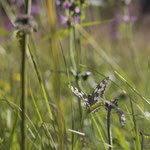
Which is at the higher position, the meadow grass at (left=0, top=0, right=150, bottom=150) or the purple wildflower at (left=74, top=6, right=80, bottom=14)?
the purple wildflower at (left=74, top=6, right=80, bottom=14)

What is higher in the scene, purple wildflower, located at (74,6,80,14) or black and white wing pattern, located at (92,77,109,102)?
purple wildflower, located at (74,6,80,14)

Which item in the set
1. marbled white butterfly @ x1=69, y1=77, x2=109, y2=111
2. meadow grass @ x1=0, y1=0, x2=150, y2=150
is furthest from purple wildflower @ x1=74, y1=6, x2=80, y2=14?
marbled white butterfly @ x1=69, y1=77, x2=109, y2=111

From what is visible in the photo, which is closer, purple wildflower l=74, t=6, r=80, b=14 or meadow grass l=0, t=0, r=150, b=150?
meadow grass l=0, t=0, r=150, b=150

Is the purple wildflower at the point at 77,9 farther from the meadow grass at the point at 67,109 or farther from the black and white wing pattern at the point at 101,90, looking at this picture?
the black and white wing pattern at the point at 101,90

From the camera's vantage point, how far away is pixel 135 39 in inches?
167

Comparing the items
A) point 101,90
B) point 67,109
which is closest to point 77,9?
point 101,90

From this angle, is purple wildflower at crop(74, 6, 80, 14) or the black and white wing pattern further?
purple wildflower at crop(74, 6, 80, 14)

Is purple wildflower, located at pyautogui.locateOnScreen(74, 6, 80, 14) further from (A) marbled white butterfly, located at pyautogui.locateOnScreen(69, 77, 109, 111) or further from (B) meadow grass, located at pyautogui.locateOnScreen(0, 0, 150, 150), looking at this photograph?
(A) marbled white butterfly, located at pyautogui.locateOnScreen(69, 77, 109, 111)

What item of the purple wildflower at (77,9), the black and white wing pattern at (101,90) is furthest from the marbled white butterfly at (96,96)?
the purple wildflower at (77,9)

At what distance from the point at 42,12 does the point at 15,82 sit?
53cm

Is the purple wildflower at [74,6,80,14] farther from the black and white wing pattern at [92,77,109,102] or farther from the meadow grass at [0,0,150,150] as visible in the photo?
the black and white wing pattern at [92,77,109,102]

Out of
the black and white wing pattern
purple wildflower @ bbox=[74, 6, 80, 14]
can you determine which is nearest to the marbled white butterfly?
the black and white wing pattern

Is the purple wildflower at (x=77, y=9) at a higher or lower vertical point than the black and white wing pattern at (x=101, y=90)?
higher

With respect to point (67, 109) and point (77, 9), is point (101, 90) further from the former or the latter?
point (67, 109)
